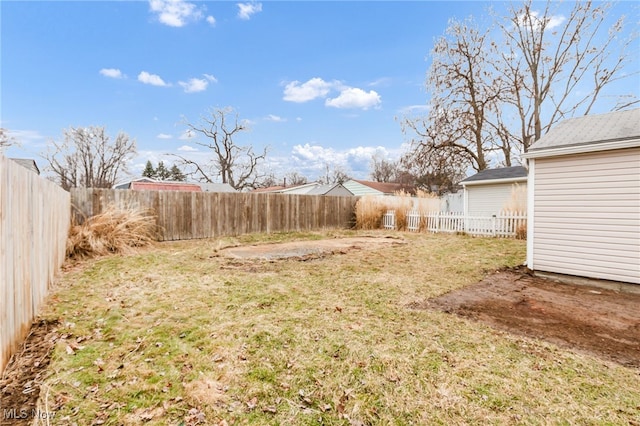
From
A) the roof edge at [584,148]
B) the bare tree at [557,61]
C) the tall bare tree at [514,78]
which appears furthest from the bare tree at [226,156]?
the roof edge at [584,148]

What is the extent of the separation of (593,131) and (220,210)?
8749 millimetres

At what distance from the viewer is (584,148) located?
14.7 feet

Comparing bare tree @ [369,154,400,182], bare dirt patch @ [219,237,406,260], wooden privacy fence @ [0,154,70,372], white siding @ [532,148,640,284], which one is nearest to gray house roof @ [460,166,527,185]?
bare dirt patch @ [219,237,406,260]

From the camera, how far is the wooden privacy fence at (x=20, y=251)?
72.8 inches

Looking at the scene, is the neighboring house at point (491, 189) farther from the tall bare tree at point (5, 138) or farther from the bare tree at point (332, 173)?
the bare tree at point (332, 173)

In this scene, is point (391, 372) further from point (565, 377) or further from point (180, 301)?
point (180, 301)

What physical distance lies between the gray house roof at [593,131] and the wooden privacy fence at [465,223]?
3.87 meters

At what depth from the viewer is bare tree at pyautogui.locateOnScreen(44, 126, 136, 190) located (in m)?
23.7

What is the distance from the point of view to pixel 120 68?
14984 mm

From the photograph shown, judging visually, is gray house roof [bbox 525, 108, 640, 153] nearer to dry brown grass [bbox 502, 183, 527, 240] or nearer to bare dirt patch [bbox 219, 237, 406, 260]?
dry brown grass [bbox 502, 183, 527, 240]

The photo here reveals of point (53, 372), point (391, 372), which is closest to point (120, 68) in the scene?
point (53, 372)

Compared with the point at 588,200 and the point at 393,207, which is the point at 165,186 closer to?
the point at 393,207

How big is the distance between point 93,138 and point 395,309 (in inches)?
1181

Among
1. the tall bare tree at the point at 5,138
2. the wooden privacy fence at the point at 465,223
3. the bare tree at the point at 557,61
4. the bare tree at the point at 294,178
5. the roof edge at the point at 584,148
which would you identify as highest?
the bare tree at the point at 557,61
